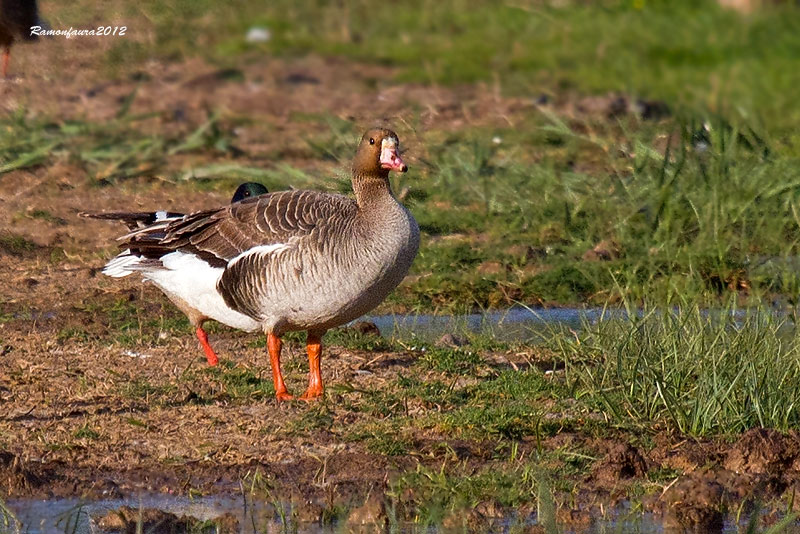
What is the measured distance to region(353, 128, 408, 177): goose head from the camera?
6.80 m

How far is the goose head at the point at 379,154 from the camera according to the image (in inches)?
268

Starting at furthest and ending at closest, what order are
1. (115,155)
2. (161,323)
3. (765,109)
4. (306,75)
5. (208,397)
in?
1. (306,75)
2. (765,109)
3. (115,155)
4. (161,323)
5. (208,397)

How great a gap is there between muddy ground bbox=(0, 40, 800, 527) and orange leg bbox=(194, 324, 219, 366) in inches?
2.8

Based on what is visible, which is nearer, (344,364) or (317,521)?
(317,521)

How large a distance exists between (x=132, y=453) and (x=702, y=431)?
2.39 meters

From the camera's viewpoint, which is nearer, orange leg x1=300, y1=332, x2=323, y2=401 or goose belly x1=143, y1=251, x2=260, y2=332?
orange leg x1=300, y1=332, x2=323, y2=401

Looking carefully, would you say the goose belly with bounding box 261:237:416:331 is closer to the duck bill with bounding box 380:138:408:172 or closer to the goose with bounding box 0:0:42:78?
the duck bill with bounding box 380:138:408:172

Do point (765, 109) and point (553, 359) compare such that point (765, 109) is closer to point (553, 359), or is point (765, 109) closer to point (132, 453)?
point (553, 359)

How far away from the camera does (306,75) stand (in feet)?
51.6

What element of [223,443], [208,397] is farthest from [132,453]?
[208,397]

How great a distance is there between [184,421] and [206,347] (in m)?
0.98

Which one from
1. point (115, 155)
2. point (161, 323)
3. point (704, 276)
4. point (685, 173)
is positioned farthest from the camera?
point (115, 155)

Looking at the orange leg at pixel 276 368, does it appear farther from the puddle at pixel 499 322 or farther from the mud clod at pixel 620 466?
the mud clod at pixel 620 466

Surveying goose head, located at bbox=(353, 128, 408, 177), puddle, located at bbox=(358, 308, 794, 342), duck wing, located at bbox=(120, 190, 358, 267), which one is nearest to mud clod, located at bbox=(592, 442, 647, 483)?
duck wing, located at bbox=(120, 190, 358, 267)
